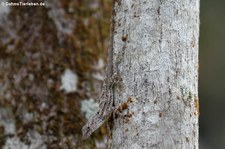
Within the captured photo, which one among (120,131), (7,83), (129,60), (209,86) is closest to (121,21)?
(129,60)

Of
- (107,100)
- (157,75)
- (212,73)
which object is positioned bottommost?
(212,73)

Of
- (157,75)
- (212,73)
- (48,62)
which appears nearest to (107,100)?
(157,75)

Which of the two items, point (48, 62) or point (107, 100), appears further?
point (48, 62)

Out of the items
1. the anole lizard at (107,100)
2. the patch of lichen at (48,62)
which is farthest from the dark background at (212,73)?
the anole lizard at (107,100)

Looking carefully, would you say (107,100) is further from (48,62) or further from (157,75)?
(48,62)

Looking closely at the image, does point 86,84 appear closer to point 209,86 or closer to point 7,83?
point 7,83

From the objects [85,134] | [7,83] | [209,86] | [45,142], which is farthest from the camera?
[209,86]

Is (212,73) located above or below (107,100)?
below
